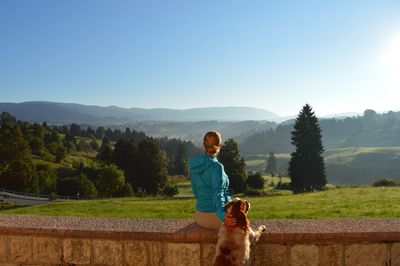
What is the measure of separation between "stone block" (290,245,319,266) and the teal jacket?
1.03 metres

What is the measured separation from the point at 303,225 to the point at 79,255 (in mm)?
2943

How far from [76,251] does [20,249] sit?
84 centimetres

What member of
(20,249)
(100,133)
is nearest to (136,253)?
(20,249)

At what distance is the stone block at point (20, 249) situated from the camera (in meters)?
5.82

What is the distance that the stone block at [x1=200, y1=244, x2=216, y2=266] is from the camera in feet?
17.1

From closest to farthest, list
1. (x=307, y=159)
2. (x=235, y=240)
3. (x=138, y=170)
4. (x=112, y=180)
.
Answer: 1. (x=235, y=240)
2. (x=307, y=159)
3. (x=112, y=180)
4. (x=138, y=170)

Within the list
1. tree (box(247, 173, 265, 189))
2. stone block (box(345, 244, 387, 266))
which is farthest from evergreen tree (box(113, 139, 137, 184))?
stone block (box(345, 244, 387, 266))

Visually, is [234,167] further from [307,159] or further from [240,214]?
[240,214]

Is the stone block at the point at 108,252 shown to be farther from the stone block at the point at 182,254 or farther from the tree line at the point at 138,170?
the tree line at the point at 138,170

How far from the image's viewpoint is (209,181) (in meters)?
5.27

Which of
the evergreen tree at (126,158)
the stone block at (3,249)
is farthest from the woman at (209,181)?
the evergreen tree at (126,158)

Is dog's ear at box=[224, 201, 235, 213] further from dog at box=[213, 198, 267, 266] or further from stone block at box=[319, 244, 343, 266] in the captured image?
stone block at box=[319, 244, 343, 266]

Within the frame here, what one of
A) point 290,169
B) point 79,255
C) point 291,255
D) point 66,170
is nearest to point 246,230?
point 291,255

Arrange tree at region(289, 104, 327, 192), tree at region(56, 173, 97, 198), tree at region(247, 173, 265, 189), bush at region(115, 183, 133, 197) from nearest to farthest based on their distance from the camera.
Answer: tree at region(289, 104, 327, 192)
bush at region(115, 183, 133, 197)
tree at region(247, 173, 265, 189)
tree at region(56, 173, 97, 198)
